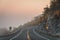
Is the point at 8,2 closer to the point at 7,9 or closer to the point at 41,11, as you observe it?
the point at 7,9

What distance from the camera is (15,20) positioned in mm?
4426

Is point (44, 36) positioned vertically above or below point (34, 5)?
below

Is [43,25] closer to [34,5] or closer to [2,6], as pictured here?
[34,5]

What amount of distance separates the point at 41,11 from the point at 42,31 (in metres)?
0.42

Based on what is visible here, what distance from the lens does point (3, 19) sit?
441 centimetres

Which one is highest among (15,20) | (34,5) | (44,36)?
(34,5)

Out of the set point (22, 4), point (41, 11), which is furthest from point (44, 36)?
point (22, 4)

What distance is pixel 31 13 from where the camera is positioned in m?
4.46

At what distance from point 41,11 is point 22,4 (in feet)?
1.41

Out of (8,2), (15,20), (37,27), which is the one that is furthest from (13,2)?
(37,27)

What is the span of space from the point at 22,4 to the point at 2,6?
0.42m

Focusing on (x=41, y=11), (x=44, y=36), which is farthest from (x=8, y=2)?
(x=44, y=36)

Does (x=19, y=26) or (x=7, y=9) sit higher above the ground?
(x=7, y=9)

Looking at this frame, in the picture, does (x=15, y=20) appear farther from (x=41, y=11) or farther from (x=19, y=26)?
(x=41, y=11)
